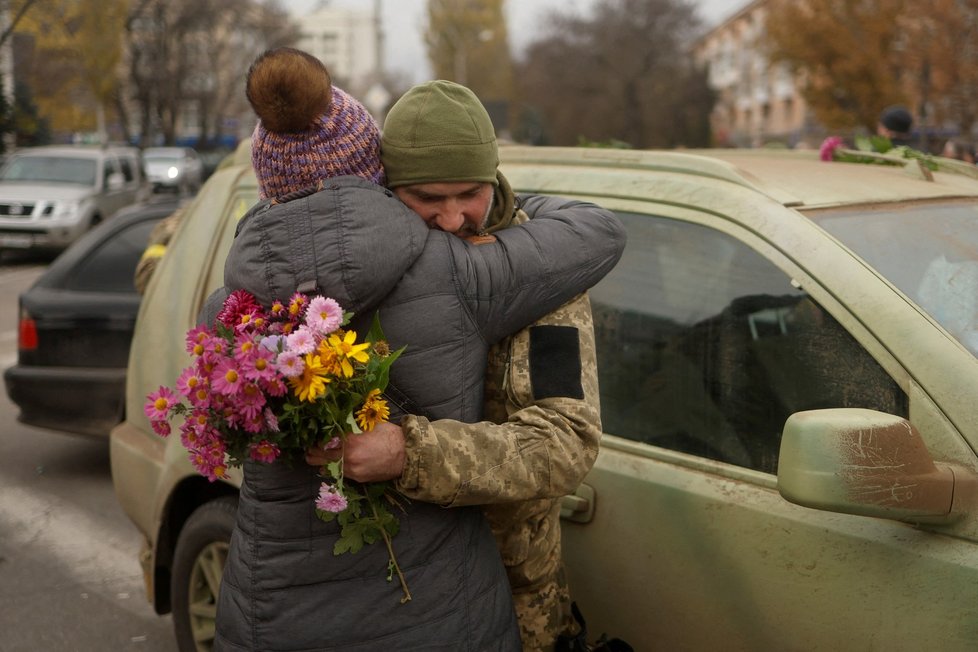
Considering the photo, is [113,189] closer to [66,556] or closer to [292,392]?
[66,556]

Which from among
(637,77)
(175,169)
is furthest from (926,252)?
(637,77)

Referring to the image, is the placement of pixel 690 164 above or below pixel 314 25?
below

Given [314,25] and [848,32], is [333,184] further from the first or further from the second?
[314,25]

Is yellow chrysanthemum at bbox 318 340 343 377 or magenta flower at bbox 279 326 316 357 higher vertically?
magenta flower at bbox 279 326 316 357

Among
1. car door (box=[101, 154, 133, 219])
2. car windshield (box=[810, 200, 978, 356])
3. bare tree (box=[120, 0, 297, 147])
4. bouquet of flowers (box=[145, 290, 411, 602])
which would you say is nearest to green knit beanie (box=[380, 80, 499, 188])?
bouquet of flowers (box=[145, 290, 411, 602])

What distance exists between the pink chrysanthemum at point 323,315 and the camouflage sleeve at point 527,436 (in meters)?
0.24

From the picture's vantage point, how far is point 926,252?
232cm

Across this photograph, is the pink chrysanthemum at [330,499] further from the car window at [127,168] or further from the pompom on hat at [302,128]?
the car window at [127,168]

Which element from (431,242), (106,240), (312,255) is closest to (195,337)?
(312,255)

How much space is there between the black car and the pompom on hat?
4360mm

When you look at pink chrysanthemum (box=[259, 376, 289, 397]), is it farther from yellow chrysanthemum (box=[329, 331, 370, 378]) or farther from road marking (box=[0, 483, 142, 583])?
road marking (box=[0, 483, 142, 583])

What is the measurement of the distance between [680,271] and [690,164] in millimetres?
283

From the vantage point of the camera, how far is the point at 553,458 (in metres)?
1.83

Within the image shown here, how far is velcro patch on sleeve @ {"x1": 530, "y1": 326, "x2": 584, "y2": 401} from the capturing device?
1.91 meters
